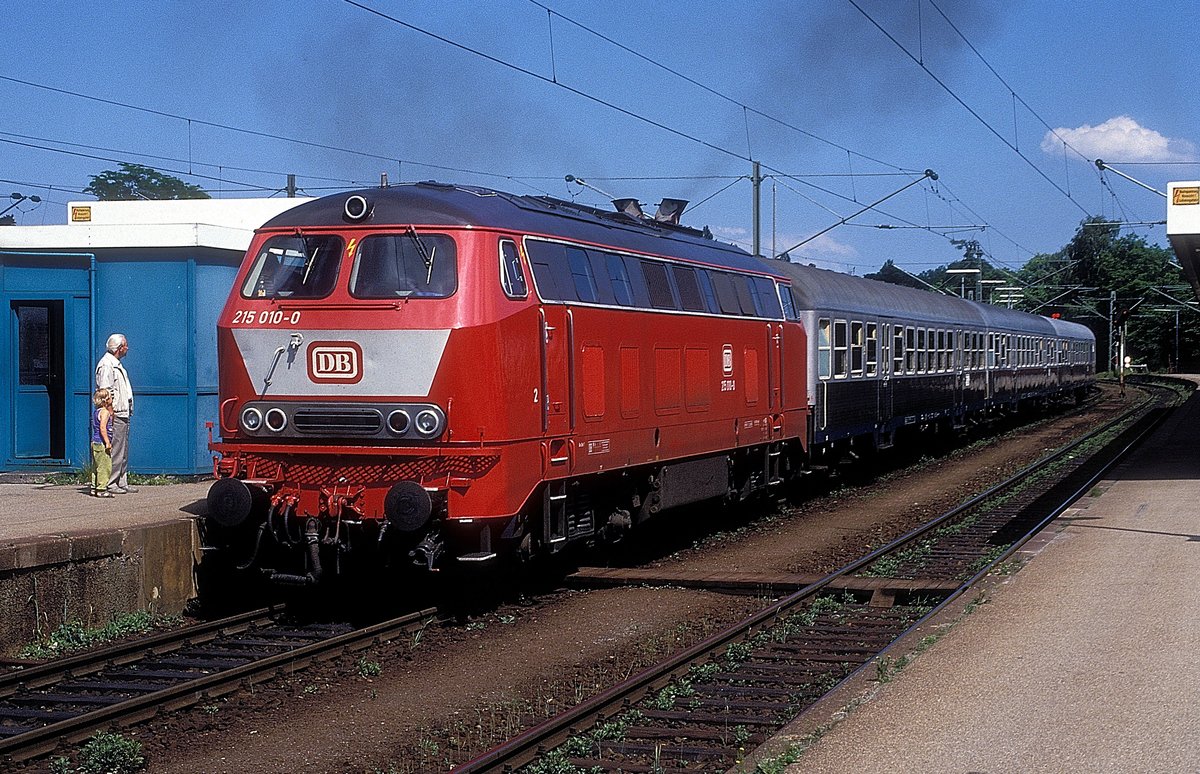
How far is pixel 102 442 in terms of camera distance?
44.3ft

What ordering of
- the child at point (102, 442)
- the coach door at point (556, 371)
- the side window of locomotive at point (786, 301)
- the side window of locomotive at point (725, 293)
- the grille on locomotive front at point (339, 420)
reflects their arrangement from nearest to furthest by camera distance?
1. the grille on locomotive front at point (339, 420)
2. the coach door at point (556, 371)
3. the child at point (102, 442)
4. the side window of locomotive at point (725, 293)
5. the side window of locomotive at point (786, 301)

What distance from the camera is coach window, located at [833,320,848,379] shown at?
20469 millimetres

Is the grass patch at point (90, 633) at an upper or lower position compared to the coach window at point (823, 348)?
lower

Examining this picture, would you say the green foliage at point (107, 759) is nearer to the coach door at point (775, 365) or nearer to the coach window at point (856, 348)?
the coach door at point (775, 365)

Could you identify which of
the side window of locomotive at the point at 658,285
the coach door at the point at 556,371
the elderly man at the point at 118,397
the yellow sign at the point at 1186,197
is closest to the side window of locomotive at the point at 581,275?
the coach door at the point at 556,371

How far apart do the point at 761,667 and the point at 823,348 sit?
11.5m

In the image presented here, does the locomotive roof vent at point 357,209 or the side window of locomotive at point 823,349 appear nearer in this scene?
the locomotive roof vent at point 357,209

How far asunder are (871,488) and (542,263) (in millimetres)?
12186

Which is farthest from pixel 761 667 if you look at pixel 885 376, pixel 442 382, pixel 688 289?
pixel 885 376

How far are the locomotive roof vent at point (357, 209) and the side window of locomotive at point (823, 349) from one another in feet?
33.5

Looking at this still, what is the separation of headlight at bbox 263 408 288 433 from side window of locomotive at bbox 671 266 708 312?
15.8 feet

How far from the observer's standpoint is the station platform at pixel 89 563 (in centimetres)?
994

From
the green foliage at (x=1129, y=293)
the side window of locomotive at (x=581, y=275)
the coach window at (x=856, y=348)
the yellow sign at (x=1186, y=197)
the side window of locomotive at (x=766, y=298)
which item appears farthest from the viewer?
the green foliage at (x=1129, y=293)

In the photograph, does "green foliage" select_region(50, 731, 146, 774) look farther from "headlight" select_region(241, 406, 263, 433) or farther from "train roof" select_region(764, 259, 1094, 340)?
"train roof" select_region(764, 259, 1094, 340)
